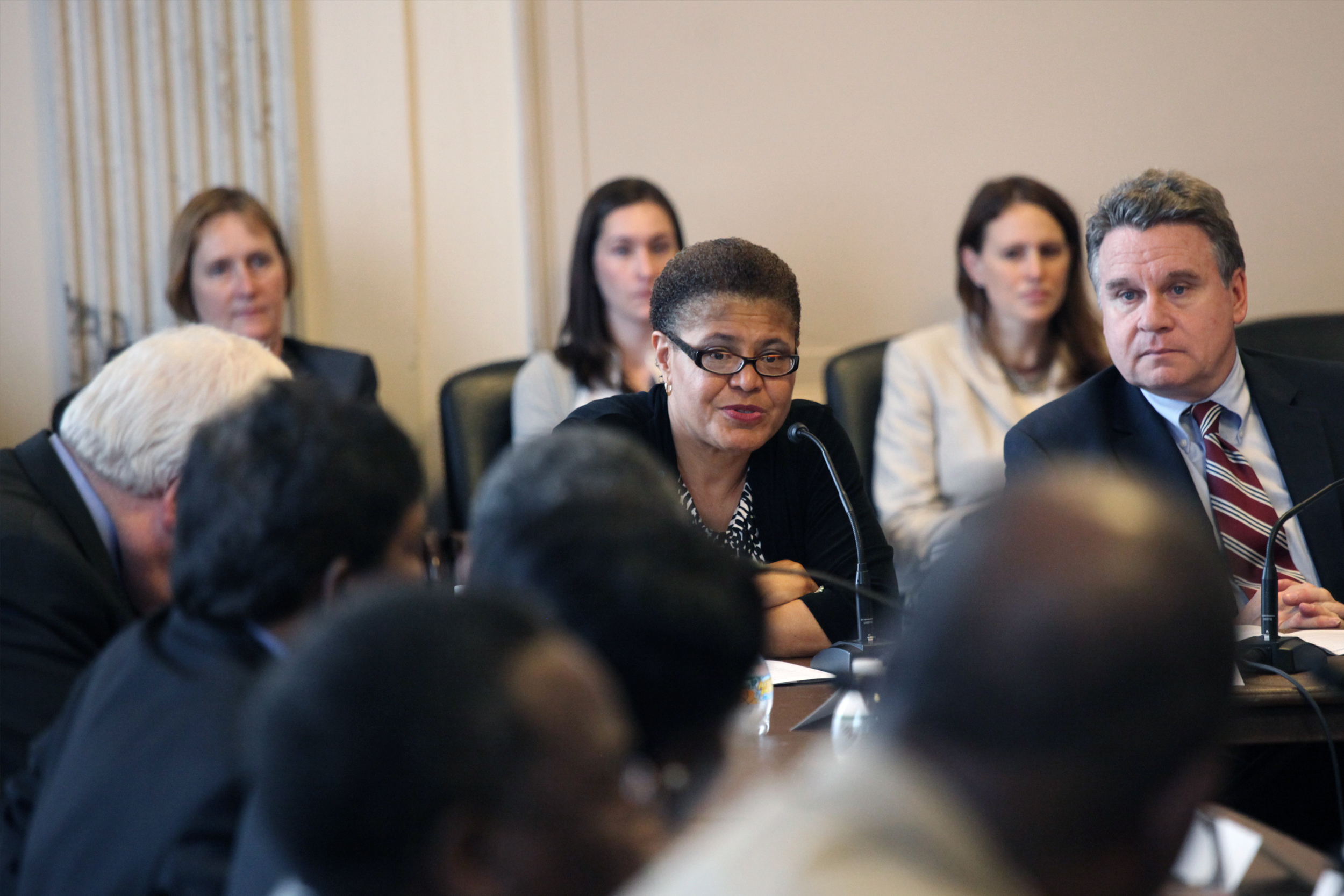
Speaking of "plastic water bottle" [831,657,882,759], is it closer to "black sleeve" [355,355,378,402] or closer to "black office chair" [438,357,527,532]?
"black office chair" [438,357,527,532]

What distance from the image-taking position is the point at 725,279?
90.2 inches

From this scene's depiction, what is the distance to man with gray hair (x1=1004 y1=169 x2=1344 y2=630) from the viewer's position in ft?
7.80

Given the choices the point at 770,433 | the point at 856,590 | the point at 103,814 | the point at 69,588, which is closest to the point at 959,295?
the point at 770,433

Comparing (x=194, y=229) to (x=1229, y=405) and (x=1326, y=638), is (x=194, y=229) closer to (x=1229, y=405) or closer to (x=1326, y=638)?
(x=1229, y=405)

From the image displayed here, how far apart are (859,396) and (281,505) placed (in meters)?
2.51

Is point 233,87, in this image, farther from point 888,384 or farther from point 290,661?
point 290,661

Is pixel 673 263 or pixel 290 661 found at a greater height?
pixel 673 263

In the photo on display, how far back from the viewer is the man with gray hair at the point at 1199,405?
2.38 metres

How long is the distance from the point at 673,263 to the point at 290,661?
1.72m

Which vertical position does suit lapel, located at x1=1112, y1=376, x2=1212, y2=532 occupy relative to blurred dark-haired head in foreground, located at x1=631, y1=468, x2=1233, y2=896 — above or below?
below

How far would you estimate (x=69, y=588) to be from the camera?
1551 mm

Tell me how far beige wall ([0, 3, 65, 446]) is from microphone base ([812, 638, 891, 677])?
2.55 metres

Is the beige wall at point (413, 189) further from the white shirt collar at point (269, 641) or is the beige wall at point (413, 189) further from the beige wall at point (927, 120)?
the white shirt collar at point (269, 641)

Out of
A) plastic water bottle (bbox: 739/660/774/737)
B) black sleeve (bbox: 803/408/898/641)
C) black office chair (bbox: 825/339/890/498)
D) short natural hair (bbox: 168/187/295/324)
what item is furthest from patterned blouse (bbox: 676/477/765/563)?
short natural hair (bbox: 168/187/295/324)
